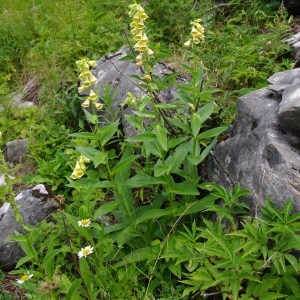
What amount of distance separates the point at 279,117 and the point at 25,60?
4.31m

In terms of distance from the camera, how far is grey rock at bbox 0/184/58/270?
3850 mm

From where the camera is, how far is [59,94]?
537cm

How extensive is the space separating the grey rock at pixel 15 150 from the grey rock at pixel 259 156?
243cm

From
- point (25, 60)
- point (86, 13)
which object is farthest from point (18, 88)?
point (86, 13)

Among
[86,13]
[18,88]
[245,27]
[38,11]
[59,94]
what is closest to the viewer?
[59,94]

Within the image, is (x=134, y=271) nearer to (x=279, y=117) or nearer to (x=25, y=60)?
(x=279, y=117)

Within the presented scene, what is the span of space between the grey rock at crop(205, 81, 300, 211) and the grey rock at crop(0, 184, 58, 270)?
1555 millimetres

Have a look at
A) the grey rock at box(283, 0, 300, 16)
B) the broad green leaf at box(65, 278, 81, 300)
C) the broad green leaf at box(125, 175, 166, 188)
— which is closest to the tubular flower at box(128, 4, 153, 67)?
the broad green leaf at box(125, 175, 166, 188)

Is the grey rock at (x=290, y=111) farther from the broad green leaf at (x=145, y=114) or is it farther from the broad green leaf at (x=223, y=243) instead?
the broad green leaf at (x=223, y=243)

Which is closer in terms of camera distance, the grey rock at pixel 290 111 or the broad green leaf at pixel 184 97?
the grey rock at pixel 290 111

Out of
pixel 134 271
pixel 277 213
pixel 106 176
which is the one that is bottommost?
pixel 134 271

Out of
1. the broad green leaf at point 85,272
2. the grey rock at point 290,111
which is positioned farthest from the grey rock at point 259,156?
the broad green leaf at point 85,272

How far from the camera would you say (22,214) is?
408cm

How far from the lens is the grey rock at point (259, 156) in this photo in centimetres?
295
